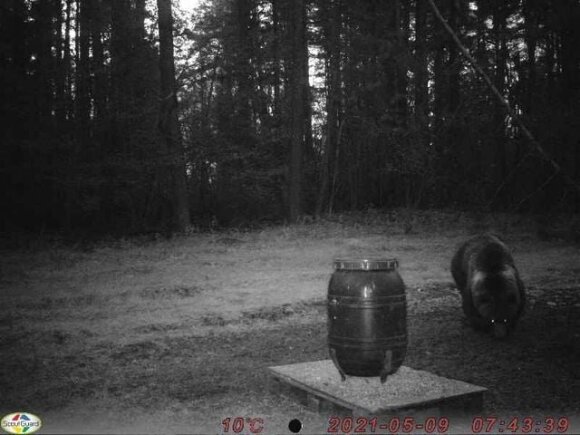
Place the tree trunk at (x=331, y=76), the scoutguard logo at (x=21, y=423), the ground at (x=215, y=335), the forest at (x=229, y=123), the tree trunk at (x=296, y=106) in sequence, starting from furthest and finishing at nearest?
the tree trunk at (x=331, y=76) → the tree trunk at (x=296, y=106) → the forest at (x=229, y=123) → the ground at (x=215, y=335) → the scoutguard logo at (x=21, y=423)

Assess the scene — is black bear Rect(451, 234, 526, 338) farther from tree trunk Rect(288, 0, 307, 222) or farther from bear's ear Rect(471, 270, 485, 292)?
tree trunk Rect(288, 0, 307, 222)

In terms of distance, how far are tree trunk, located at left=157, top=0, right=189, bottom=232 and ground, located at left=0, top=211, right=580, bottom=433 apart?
5.71 metres

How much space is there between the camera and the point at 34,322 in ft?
30.8

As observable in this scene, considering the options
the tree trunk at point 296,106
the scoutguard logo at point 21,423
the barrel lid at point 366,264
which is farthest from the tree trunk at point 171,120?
the barrel lid at point 366,264

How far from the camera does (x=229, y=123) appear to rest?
27125mm

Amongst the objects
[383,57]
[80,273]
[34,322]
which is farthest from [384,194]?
[34,322]

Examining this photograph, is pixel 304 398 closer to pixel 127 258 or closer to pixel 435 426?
pixel 435 426

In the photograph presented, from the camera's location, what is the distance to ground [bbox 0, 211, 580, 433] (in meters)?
5.47

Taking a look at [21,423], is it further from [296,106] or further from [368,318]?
[296,106]

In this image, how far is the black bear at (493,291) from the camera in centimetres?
763

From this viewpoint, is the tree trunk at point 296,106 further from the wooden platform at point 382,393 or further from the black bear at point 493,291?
the wooden platform at point 382,393

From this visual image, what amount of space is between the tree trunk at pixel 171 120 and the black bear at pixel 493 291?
15.8 m

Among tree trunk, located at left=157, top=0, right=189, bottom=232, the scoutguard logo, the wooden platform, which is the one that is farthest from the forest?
the scoutguard logo

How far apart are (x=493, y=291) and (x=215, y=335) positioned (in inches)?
151
